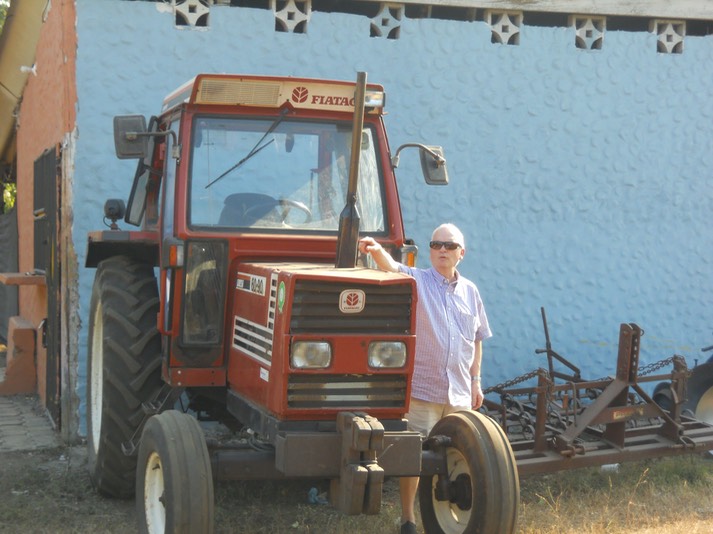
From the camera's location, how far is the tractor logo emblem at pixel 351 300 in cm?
439

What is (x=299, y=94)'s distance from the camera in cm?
532

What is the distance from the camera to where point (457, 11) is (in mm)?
8828

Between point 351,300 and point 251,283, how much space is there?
0.66 metres

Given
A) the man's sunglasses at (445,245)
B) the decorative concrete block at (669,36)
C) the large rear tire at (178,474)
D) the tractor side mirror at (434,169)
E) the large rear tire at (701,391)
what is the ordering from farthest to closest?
the decorative concrete block at (669,36) → the large rear tire at (701,391) → the tractor side mirror at (434,169) → the man's sunglasses at (445,245) → the large rear tire at (178,474)

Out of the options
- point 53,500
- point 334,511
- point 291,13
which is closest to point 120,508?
point 53,500

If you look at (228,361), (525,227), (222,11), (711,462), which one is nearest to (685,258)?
(525,227)

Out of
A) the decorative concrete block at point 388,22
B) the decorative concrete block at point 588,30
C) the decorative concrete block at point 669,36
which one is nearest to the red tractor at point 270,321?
the decorative concrete block at point 388,22

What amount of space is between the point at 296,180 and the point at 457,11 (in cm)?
415

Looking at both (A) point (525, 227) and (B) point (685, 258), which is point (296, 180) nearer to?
(A) point (525, 227)

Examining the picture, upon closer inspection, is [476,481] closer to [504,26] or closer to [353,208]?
[353,208]

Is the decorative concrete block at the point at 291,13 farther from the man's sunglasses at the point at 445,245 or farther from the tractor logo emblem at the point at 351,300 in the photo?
the tractor logo emblem at the point at 351,300

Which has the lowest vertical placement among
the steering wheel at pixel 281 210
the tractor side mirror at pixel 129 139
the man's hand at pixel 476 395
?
the man's hand at pixel 476 395

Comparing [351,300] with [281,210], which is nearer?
[351,300]

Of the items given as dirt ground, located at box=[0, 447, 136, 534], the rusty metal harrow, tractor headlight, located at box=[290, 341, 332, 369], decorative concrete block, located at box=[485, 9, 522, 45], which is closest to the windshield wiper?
tractor headlight, located at box=[290, 341, 332, 369]
